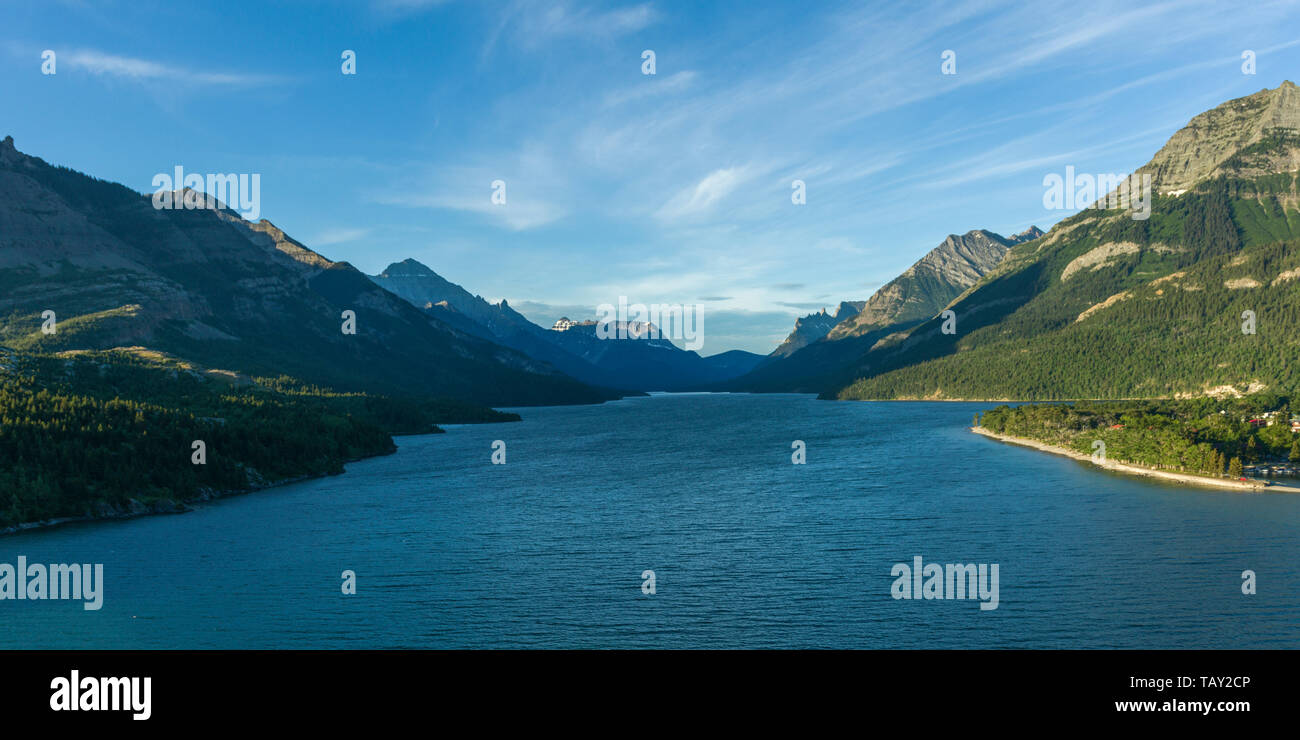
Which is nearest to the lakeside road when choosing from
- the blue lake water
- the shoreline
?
the blue lake water

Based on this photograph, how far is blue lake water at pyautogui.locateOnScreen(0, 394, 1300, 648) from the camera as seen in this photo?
5266cm

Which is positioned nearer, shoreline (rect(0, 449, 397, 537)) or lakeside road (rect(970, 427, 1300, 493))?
shoreline (rect(0, 449, 397, 537))

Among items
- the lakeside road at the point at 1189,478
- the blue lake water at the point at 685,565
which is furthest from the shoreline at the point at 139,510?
the lakeside road at the point at 1189,478

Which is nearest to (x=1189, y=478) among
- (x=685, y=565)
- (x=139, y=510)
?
(x=685, y=565)

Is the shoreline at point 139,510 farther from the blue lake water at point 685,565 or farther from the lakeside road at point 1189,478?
the lakeside road at point 1189,478

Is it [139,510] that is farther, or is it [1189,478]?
[1189,478]

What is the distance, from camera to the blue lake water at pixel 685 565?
52656mm

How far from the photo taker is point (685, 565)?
72.3 metres

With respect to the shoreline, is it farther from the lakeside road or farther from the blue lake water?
the lakeside road

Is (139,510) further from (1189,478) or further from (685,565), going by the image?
(1189,478)
